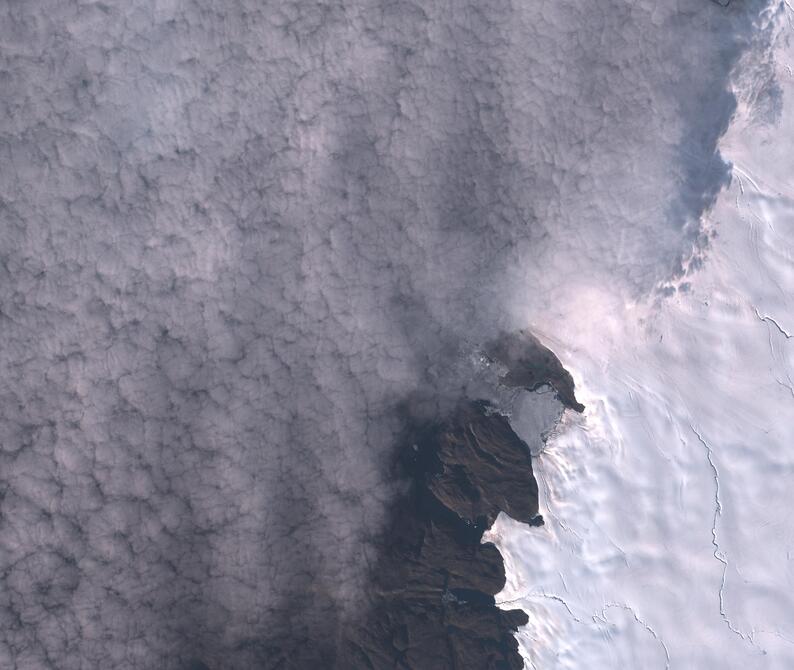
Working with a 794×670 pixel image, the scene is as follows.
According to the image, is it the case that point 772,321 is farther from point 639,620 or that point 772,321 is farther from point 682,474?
point 639,620

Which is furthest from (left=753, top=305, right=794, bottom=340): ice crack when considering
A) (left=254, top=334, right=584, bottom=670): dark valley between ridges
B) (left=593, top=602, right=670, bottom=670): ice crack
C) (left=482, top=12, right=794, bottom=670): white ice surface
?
(left=593, top=602, right=670, bottom=670): ice crack

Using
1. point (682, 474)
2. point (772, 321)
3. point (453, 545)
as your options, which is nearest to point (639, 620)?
point (682, 474)

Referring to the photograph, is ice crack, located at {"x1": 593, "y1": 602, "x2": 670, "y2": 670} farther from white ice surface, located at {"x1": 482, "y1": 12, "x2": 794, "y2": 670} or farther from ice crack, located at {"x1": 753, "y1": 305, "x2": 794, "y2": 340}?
ice crack, located at {"x1": 753, "y1": 305, "x2": 794, "y2": 340}

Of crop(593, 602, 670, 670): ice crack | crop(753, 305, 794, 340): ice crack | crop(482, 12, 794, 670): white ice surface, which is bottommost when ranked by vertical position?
crop(593, 602, 670, 670): ice crack

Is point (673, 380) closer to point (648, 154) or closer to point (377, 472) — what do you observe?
point (648, 154)

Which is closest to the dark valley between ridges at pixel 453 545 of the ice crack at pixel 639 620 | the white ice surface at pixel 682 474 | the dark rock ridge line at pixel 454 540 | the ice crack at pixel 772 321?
the dark rock ridge line at pixel 454 540

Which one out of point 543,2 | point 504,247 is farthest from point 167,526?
point 543,2
